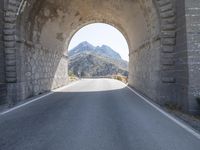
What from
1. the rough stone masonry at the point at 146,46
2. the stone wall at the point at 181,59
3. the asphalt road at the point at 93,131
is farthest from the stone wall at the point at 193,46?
the asphalt road at the point at 93,131

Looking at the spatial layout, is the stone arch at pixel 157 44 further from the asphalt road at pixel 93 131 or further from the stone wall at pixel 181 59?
the asphalt road at pixel 93 131

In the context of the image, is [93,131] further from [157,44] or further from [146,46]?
[146,46]

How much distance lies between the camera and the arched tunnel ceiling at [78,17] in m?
15.7

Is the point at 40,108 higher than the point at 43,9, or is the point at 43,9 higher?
the point at 43,9

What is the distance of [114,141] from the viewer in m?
6.36

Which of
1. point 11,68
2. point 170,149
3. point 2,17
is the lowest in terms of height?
point 170,149

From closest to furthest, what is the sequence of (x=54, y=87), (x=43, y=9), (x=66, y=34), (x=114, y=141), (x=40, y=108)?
(x=114, y=141) < (x=40, y=108) < (x=43, y=9) < (x=54, y=87) < (x=66, y=34)

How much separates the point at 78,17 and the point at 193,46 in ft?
48.3

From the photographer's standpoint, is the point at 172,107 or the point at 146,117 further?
the point at 172,107

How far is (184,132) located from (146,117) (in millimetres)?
2188

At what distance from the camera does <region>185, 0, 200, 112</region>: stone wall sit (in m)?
10.9

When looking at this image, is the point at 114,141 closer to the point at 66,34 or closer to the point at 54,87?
the point at 54,87

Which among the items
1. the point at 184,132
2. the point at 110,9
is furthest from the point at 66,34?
the point at 184,132

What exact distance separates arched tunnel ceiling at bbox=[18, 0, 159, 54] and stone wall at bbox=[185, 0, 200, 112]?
2.45 metres
